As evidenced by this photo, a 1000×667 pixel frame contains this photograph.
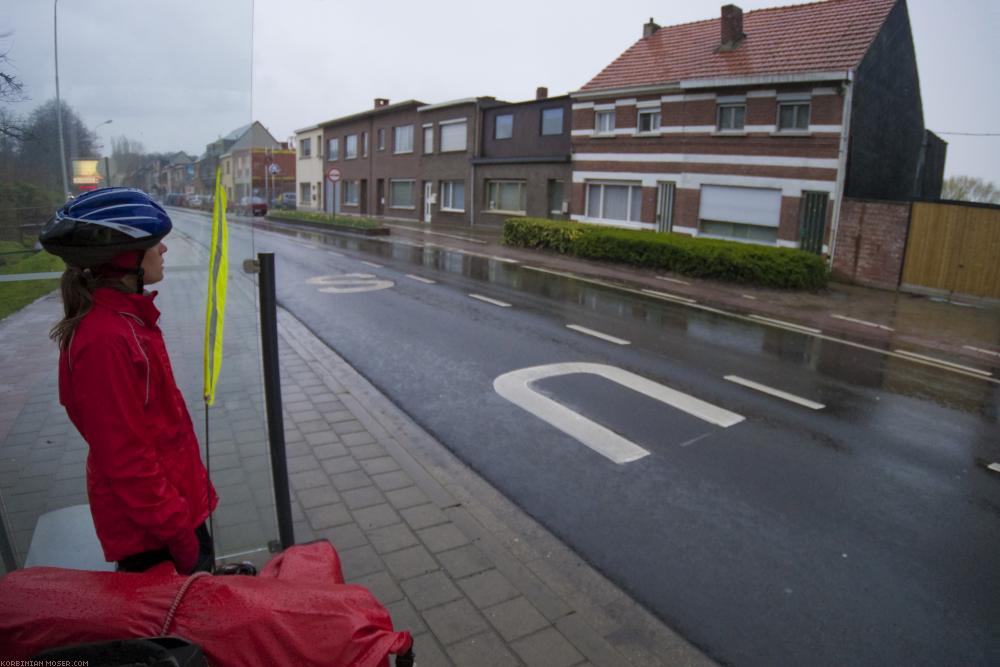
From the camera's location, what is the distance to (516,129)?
97.2ft

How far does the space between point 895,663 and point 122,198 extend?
3.65m

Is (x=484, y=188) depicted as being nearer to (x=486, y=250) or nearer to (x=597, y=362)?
(x=486, y=250)

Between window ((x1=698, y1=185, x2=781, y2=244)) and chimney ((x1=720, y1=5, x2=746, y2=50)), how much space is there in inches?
196

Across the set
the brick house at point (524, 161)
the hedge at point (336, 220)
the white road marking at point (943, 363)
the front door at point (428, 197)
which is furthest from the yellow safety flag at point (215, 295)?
the front door at point (428, 197)

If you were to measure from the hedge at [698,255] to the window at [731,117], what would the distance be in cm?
511

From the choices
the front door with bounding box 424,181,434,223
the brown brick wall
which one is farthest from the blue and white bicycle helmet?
the front door with bounding box 424,181,434,223

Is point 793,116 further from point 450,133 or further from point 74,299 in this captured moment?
point 74,299

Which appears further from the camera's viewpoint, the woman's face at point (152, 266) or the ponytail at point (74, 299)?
the woman's face at point (152, 266)

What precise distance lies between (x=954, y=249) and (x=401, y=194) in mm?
28167

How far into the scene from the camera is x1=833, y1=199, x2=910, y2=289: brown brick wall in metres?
17.1

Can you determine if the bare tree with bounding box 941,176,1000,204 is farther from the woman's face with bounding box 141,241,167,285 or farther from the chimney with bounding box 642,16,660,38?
the woman's face with bounding box 141,241,167,285

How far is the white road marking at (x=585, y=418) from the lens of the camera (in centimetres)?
563

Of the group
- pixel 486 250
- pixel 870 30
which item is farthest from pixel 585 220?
pixel 870 30

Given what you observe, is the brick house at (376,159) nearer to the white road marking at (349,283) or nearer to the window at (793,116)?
the white road marking at (349,283)
